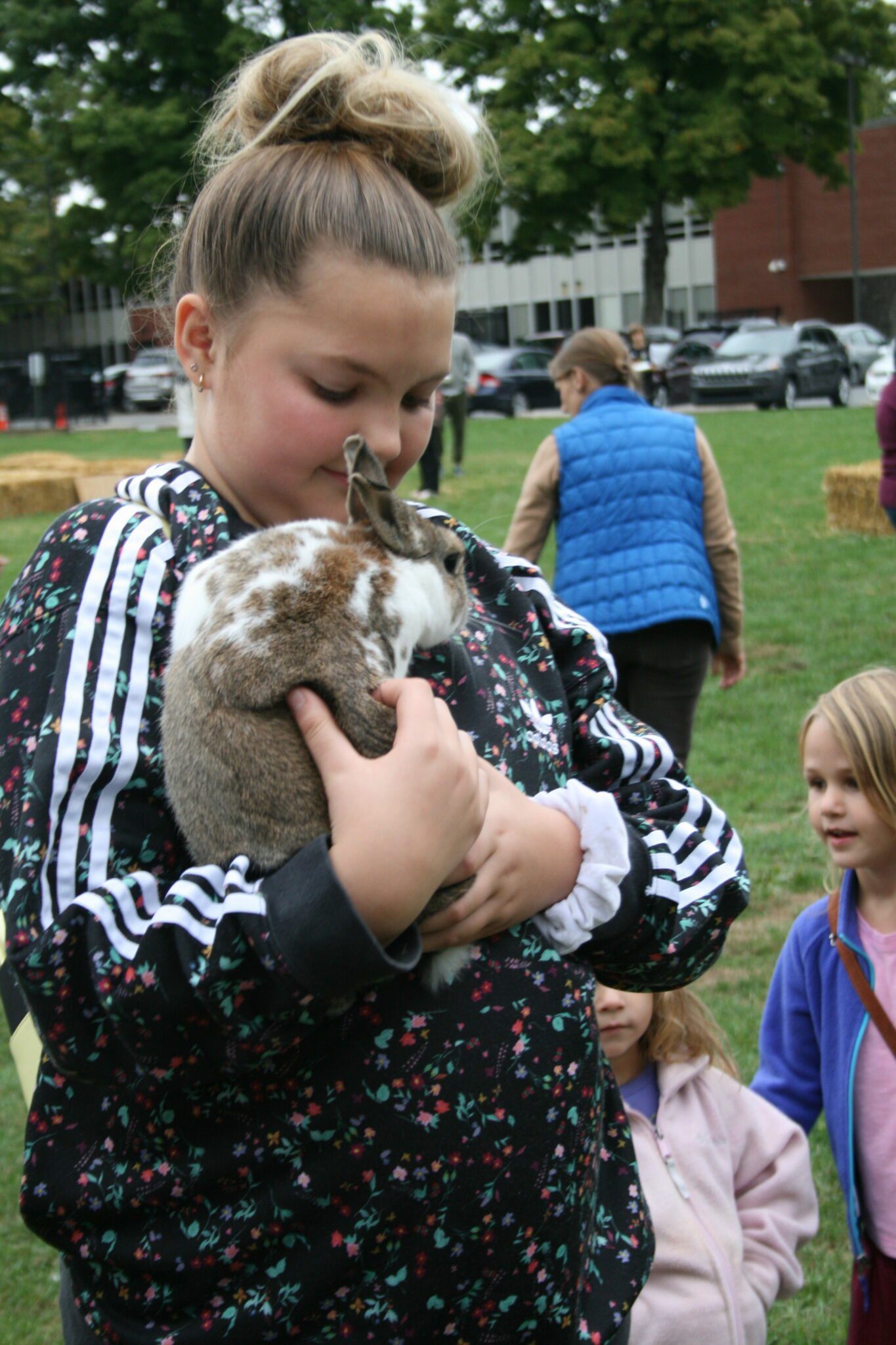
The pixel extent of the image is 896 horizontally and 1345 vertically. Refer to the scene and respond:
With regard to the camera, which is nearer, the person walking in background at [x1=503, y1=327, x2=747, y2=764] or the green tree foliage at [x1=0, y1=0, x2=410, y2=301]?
the person walking in background at [x1=503, y1=327, x2=747, y2=764]

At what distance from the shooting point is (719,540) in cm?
656

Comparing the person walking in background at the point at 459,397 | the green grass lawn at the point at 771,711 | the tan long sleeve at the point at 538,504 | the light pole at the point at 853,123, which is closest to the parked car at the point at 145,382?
the person walking in background at the point at 459,397

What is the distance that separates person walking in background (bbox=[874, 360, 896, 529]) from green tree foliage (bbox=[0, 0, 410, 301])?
36965 mm

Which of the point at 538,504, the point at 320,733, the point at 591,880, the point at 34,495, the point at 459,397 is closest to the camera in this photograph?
the point at 320,733

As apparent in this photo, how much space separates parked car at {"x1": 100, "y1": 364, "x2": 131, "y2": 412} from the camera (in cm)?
4378

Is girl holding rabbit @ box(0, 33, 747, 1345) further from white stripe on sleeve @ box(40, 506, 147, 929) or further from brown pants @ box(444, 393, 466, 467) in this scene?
brown pants @ box(444, 393, 466, 467)

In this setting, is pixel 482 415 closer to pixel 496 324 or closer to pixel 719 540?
pixel 496 324

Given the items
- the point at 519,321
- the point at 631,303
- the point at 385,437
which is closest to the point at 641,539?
the point at 385,437

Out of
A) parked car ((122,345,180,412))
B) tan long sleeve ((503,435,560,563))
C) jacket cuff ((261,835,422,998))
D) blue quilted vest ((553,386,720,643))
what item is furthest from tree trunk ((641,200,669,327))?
jacket cuff ((261,835,422,998))

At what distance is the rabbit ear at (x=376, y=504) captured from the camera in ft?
5.41

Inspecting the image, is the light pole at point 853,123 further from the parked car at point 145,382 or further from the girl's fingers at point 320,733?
the girl's fingers at point 320,733

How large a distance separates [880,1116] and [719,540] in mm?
3723

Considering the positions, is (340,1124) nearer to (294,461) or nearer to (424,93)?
(294,461)

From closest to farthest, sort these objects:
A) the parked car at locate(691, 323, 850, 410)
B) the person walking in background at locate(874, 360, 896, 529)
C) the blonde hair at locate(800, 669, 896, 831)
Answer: the blonde hair at locate(800, 669, 896, 831) → the person walking in background at locate(874, 360, 896, 529) → the parked car at locate(691, 323, 850, 410)
